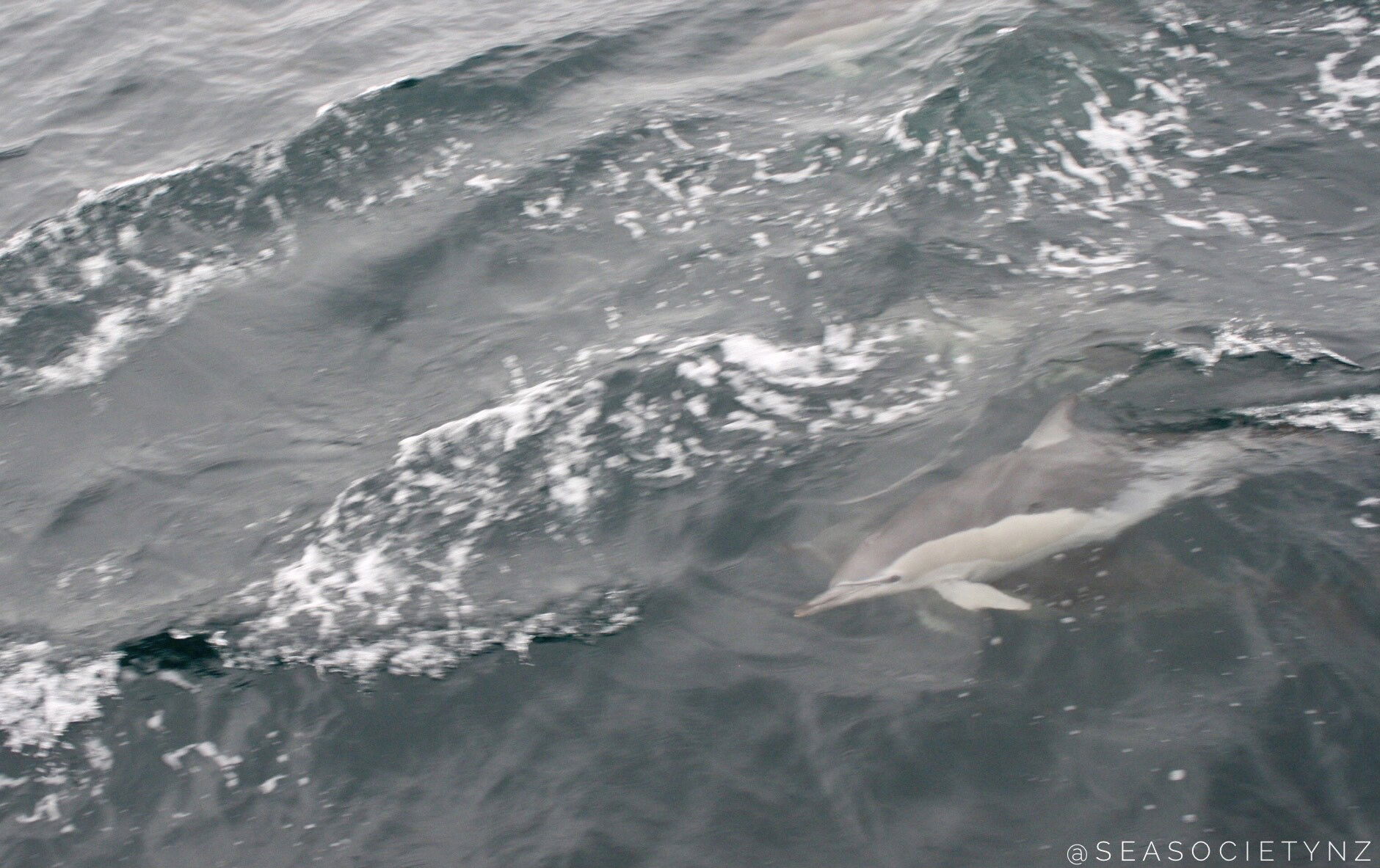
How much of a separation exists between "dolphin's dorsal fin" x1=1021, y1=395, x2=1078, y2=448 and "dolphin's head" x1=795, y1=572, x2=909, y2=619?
1.23 m

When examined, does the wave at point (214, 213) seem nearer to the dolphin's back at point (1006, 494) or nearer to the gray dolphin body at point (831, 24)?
the gray dolphin body at point (831, 24)

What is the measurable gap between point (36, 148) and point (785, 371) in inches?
411

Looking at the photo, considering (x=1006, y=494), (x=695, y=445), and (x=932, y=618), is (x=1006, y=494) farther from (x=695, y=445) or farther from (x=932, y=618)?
(x=695, y=445)

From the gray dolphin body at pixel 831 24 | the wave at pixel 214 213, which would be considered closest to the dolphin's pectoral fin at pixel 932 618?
the wave at pixel 214 213

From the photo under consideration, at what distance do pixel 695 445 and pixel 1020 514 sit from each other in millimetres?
2049

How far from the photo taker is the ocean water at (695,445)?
5242mm

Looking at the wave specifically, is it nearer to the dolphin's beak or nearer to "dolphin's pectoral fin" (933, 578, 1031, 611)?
the dolphin's beak

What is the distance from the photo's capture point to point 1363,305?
7156 millimetres

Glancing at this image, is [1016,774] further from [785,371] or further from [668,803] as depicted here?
[785,371]

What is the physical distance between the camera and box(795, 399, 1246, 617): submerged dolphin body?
6.18m

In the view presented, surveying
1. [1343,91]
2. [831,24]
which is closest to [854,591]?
[1343,91]

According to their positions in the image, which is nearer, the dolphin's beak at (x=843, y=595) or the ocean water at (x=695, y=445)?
the ocean water at (x=695, y=445)

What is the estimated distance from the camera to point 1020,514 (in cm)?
639

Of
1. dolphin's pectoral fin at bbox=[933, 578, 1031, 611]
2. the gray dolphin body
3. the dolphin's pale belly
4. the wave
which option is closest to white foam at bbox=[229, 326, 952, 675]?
the dolphin's pale belly
